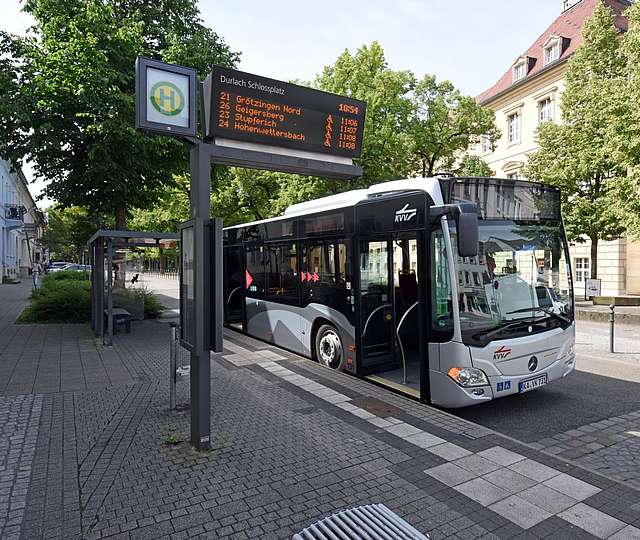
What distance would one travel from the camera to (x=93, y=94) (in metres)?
11.8

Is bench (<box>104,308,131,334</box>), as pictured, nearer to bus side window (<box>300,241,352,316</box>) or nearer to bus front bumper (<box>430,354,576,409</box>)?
bus side window (<box>300,241,352,316</box>)

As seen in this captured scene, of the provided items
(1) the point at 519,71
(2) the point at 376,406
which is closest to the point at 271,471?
(2) the point at 376,406

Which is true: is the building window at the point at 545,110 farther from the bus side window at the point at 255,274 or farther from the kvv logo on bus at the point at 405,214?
the kvv logo on bus at the point at 405,214

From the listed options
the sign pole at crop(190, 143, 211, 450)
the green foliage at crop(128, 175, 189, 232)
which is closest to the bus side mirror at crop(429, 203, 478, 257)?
the sign pole at crop(190, 143, 211, 450)

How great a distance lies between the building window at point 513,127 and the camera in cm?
3409

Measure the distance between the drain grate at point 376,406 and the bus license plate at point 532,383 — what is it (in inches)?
60.7

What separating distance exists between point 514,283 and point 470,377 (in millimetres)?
1327

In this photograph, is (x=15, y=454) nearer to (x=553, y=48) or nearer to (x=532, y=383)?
(x=532, y=383)

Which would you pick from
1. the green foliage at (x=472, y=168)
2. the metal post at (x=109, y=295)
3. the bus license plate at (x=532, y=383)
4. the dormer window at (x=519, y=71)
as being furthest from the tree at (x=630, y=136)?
the dormer window at (x=519, y=71)

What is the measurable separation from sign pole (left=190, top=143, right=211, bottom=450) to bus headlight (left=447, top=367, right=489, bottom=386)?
290 centimetres

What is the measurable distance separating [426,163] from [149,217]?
771 inches

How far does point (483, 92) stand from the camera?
40.8 meters

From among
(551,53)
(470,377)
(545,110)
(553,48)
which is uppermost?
(553,48)

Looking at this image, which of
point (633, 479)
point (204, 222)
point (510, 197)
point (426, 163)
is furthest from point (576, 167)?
point (204, 222)
